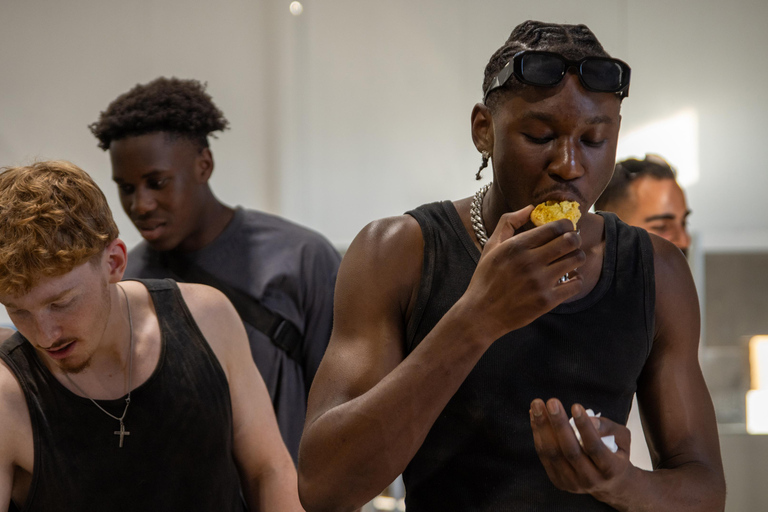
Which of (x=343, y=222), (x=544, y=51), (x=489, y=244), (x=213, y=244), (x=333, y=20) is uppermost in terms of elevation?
(x=333, y=20)

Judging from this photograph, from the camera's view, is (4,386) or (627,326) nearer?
(627,326)

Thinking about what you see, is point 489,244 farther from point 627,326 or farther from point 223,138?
point 223,138

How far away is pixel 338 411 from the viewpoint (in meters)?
0.94

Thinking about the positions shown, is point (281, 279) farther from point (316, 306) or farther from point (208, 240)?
point (208, 240)

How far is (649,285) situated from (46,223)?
97 cm

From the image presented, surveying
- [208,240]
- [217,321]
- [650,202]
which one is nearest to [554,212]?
[217,321]

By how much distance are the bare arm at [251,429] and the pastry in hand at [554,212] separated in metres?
0.76

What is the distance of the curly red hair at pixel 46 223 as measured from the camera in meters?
1.20

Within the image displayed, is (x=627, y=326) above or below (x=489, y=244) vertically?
below

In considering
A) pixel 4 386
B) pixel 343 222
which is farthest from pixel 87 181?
pixel 343 222

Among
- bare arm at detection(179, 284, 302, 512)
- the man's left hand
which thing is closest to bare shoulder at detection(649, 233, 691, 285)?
the man's left hand

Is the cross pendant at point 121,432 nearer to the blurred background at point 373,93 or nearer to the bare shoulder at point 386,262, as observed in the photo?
the bare shoulder at point 386,262

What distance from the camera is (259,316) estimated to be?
6.61ft

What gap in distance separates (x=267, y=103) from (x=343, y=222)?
2.43 feet
